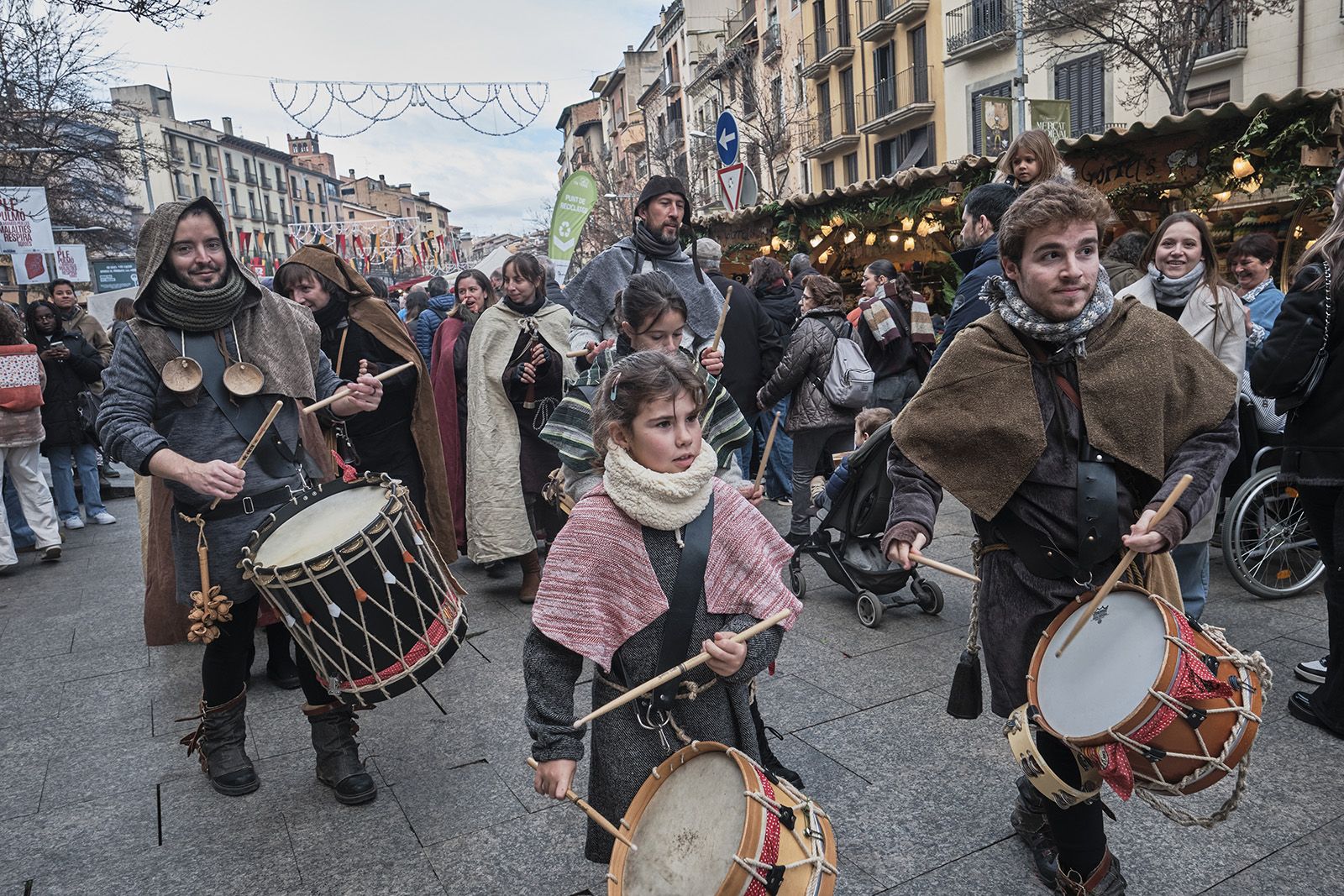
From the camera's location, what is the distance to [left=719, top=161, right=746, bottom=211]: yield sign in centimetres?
912

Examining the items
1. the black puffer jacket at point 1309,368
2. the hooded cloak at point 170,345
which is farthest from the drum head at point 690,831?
the black puffer jacket at point 1309,368

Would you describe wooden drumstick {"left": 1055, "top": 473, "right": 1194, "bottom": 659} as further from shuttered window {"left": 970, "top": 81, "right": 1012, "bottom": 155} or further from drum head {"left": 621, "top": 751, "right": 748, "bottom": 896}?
shuttered window {"left": 970, "top": 81, "right": 1012, "bottom": 155}

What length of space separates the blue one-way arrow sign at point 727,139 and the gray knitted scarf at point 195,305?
A: 6.85 metres

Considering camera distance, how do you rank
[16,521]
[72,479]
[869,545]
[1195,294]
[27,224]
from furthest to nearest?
[27,224]
[72,479]
[16,521]
[869,545]
[1195,294]

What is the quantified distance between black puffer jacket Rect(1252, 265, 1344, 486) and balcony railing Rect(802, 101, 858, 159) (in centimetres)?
2942

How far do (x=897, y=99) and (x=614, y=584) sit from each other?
97.0 ft

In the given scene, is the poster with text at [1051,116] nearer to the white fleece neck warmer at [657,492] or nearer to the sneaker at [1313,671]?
the sneaker at [1313,671]

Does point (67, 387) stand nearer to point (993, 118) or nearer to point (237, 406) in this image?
point (237, 406)

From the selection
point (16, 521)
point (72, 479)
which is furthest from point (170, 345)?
point (72, 479)

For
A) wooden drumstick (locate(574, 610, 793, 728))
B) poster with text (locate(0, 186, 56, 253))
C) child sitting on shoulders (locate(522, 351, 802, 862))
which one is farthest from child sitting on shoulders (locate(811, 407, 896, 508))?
poster with text (locate(0, 186, 56, 253))

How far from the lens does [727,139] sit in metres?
9.23

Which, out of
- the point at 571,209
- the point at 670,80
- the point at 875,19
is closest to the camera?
the point at 571,209

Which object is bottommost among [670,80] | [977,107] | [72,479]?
[72,479]

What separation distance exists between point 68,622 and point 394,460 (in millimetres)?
2308
